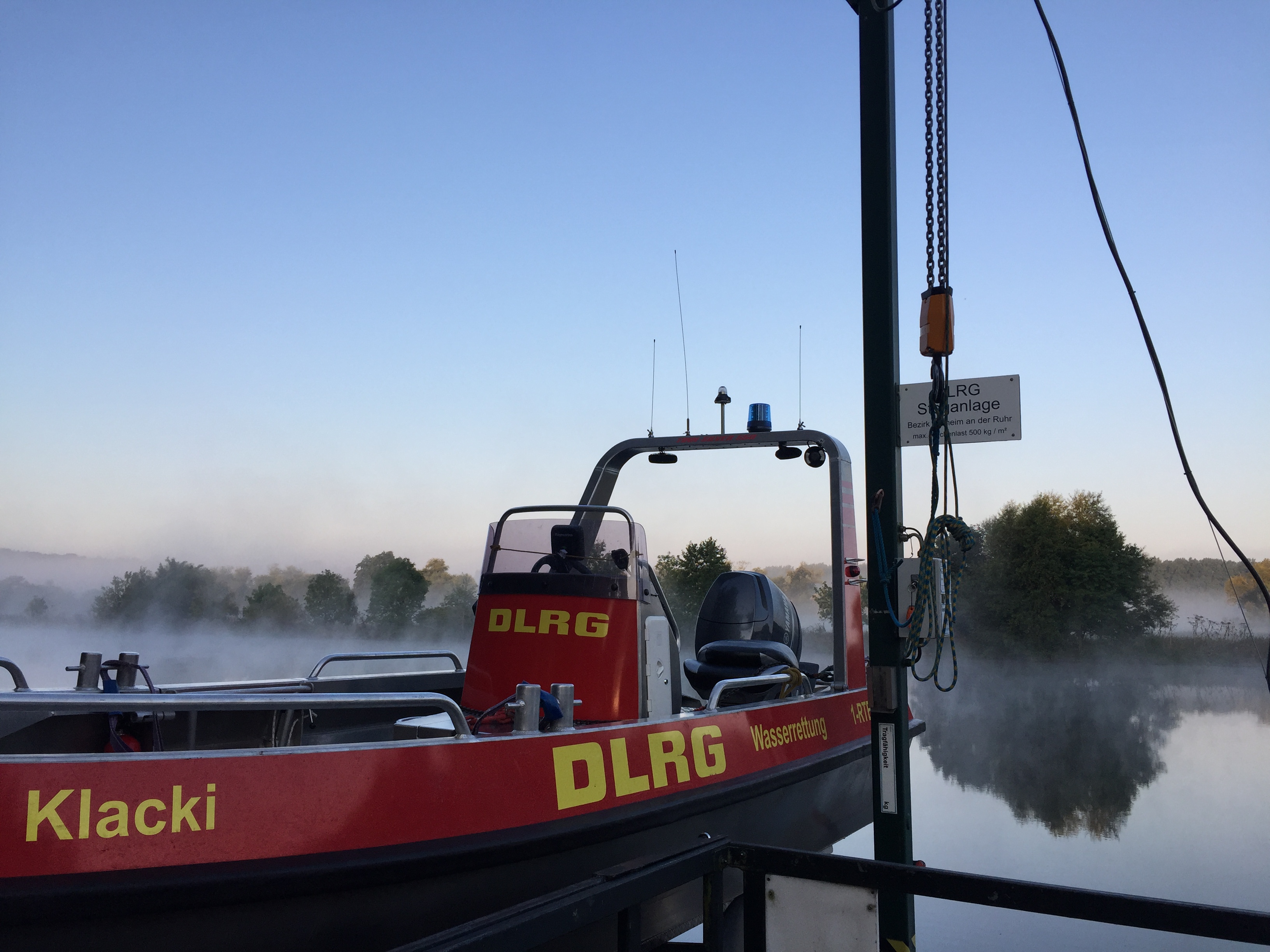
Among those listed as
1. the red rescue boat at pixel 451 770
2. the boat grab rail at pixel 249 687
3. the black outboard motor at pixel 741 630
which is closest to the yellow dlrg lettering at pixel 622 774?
the red rescue boat at pixel 451 770

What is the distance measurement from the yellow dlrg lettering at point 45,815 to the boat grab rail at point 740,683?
225 cm

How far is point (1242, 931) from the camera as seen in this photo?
5.28 feet

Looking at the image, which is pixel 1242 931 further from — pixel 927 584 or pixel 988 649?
pixel 988 649

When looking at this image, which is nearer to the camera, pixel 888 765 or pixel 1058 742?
pixel 888 765

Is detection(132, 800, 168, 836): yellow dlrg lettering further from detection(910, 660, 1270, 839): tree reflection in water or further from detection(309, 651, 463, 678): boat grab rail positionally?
detection(910, 660, 1270, 839): tree reflection in water

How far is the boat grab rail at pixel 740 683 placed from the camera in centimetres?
371

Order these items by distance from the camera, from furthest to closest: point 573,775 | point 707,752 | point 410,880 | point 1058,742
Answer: point 1058,742, point 707,752, point 573,775, point 410,880

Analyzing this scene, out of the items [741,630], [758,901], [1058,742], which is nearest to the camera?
[758,901]

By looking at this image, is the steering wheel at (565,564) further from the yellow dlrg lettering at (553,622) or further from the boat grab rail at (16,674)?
the boat grab rail at (16,674)

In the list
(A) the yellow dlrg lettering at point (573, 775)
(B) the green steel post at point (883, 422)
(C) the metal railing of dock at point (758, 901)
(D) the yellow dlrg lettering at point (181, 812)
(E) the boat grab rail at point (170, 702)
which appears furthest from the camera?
(B) the green steel post at point (883, 422)

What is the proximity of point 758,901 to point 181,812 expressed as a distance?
4.84 ft

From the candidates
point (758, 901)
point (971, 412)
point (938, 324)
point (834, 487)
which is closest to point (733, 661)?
point (834, 487)

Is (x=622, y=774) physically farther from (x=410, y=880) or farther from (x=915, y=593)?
(x=915, y=593)

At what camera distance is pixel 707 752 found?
3.71 meters
